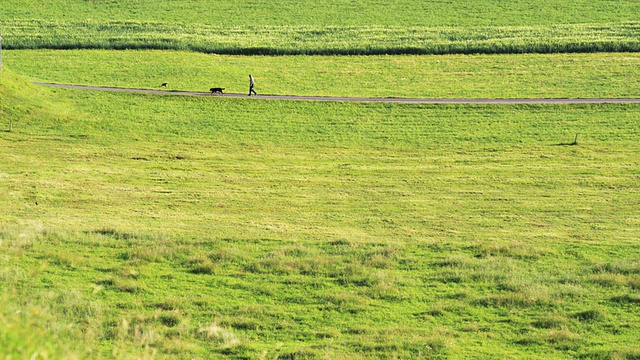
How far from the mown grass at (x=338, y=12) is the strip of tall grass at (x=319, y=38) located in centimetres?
329

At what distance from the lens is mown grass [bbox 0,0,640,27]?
285 ft

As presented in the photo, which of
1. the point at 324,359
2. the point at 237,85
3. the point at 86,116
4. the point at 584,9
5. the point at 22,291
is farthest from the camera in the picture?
the point at 584,9

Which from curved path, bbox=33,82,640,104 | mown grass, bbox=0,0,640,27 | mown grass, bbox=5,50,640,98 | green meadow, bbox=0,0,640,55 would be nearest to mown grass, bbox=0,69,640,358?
curved path, bbox=33,82,640,104

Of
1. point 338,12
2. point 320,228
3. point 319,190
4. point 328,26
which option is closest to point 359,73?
point 328,26

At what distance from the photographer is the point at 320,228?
114 feet

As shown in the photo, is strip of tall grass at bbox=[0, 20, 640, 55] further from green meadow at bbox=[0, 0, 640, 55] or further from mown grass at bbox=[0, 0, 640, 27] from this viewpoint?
mown grass at bbox=[0, 0, 640, 27]

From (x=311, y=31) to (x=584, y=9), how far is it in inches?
1336

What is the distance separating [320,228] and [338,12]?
60.3 meters

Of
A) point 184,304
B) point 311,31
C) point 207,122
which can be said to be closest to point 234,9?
point 311,31

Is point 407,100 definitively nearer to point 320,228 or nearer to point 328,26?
point 328,26

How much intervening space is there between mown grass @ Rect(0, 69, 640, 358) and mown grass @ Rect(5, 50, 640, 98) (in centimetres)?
487

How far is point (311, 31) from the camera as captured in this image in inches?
3233

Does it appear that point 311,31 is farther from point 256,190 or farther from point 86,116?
point 256,190

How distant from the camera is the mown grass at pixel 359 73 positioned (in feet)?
209
